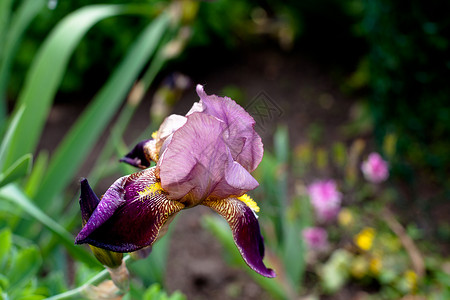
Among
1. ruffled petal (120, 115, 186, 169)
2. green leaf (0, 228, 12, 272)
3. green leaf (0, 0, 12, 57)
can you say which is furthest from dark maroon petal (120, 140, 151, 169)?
green leaf (0, 0, 12, 57)

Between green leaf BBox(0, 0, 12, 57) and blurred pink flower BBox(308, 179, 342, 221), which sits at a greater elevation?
green leaf BBox(0, 0, 12, 57)

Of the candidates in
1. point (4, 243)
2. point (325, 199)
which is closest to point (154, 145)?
point (4, 243)

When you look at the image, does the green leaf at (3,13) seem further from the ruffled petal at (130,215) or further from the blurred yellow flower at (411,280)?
the blurred yellow flower at (411,280)

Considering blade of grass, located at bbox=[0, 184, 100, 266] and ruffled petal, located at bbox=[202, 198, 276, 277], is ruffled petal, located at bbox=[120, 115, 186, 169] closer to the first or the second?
ruffled petal, located at bbox=[202, 198, 276, 277]

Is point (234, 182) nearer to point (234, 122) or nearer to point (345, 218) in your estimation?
point (234, 122)

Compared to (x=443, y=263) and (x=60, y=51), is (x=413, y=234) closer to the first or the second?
(x=443, y=263)

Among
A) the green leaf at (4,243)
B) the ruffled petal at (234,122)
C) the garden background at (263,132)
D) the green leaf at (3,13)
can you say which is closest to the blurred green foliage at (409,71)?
the garden background at (263,132)

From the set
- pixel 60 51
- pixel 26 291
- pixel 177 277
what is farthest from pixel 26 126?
pixel 177 277
